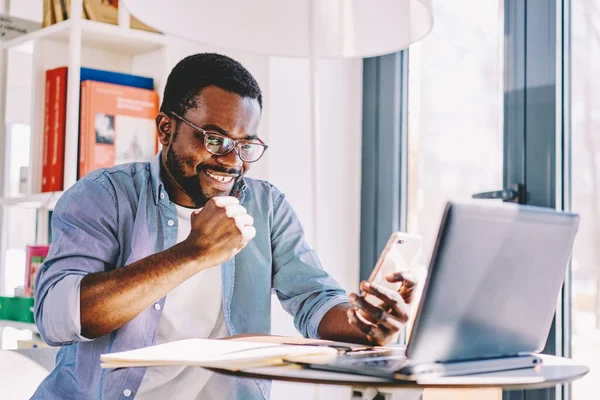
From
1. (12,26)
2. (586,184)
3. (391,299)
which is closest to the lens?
(391,299)

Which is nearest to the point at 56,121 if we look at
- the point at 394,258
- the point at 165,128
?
the point at 165,128

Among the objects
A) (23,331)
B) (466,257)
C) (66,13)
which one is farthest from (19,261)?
(466,257)

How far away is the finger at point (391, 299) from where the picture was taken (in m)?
1.20

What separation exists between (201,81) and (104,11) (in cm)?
79

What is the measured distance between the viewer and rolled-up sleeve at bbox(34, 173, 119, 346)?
1354mm

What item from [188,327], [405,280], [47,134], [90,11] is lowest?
[188,327]

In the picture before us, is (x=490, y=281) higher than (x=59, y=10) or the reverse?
the reverse

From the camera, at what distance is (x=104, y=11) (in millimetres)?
2266

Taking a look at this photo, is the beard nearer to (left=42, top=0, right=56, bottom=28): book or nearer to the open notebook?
the open notebook

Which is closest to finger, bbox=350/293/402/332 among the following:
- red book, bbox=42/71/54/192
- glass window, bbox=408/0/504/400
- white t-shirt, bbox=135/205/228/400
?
white t-shirt, bbox=135/205/228/400

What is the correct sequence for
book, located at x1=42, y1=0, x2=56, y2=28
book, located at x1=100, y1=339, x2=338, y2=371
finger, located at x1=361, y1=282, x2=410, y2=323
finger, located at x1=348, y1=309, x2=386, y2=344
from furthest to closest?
book, located at x1=42, y1=0, x2=56, y2=28 → finger, located at x1=348, y1=309, x2=386, y2=344 → finger, located at x1=361, y1=282, x2=410, y2=323 → book, located at x1=100, y1=339, x2=338, y2=371

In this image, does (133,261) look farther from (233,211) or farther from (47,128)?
(47,128)

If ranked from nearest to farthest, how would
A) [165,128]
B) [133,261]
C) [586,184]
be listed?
[133,261] < [165,128] < [586,184]

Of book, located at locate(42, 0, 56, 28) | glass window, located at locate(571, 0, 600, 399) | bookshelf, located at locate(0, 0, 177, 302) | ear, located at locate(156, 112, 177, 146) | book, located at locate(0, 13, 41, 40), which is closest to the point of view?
ear, located at locate(156, 112, 177, 146)
